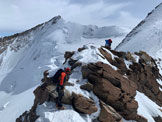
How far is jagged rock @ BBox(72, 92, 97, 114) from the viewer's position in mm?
9410

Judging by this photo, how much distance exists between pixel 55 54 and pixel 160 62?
29.1m

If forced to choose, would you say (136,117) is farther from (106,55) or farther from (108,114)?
(106,55)

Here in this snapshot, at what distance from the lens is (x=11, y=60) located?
6000 centimetres

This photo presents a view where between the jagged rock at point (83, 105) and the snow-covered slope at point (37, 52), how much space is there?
19.2 m

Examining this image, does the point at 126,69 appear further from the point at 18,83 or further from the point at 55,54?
the point at 55,54

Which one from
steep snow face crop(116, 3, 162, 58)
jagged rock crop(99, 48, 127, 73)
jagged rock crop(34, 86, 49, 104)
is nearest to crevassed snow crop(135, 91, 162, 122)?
jagged rock crop(99, 48, 127, 73)

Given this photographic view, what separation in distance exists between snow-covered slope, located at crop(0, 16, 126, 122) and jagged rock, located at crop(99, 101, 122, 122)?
767 inches

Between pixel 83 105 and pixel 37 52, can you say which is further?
pixel 37 52

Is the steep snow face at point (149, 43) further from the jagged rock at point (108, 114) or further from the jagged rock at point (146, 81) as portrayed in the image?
the jagged rock at point (108, 114)

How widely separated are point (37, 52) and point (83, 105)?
1792 inches

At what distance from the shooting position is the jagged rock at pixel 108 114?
9.46 m

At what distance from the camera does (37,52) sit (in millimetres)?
52969

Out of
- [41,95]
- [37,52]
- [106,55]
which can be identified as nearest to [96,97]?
[41,95]

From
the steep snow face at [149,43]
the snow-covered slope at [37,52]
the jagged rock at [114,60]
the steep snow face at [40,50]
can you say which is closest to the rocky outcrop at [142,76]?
the jagged rock at [114,60]
